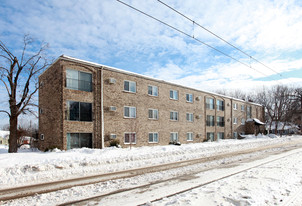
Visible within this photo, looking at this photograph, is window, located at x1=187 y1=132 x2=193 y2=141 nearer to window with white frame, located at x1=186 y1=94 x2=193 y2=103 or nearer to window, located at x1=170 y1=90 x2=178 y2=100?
window with white frame, located at x1=186 y1=94 x2=193 y2=103

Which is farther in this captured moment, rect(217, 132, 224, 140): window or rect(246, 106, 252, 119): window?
rect(246, 106, 252, 119): window

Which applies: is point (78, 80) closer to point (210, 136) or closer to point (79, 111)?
point (79, 111)

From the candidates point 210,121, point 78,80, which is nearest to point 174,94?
point 210,121

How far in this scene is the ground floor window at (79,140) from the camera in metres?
17.6

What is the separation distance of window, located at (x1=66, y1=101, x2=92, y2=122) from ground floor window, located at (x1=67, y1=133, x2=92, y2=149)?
122 centimetres

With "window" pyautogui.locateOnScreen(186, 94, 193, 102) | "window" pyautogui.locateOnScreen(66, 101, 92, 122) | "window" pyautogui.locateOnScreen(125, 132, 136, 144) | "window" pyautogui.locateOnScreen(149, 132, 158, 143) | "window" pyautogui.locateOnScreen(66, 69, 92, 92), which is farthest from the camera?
"window" pyautogui.locateOnScreen(186, 94, 193, 102)

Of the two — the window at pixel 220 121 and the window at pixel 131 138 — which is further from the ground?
the window at pixel 220 121

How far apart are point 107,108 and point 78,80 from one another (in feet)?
11.1

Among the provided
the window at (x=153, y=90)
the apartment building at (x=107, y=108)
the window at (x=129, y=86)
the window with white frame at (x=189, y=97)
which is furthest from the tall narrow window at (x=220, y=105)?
the window at (x=129, y=86)

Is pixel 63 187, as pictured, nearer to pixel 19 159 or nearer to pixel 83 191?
pixel 83 191

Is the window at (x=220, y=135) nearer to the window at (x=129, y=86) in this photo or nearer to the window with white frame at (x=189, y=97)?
the window with white frame at (x=189, y=97)

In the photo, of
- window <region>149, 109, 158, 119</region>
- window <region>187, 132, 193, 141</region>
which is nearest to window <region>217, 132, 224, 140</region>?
window <region>187, 132, 193, 141</region>

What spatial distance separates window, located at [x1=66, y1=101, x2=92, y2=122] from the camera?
17.9m

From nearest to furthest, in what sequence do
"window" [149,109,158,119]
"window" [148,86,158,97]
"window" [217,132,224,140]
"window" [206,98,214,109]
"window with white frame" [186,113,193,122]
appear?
"window" [149,109,158,119] < "window" [148,86,158,97] < "window with white frame" [186,113,193,122] < "window" [206,98,214,109] < "window" [217,132,224,140]
